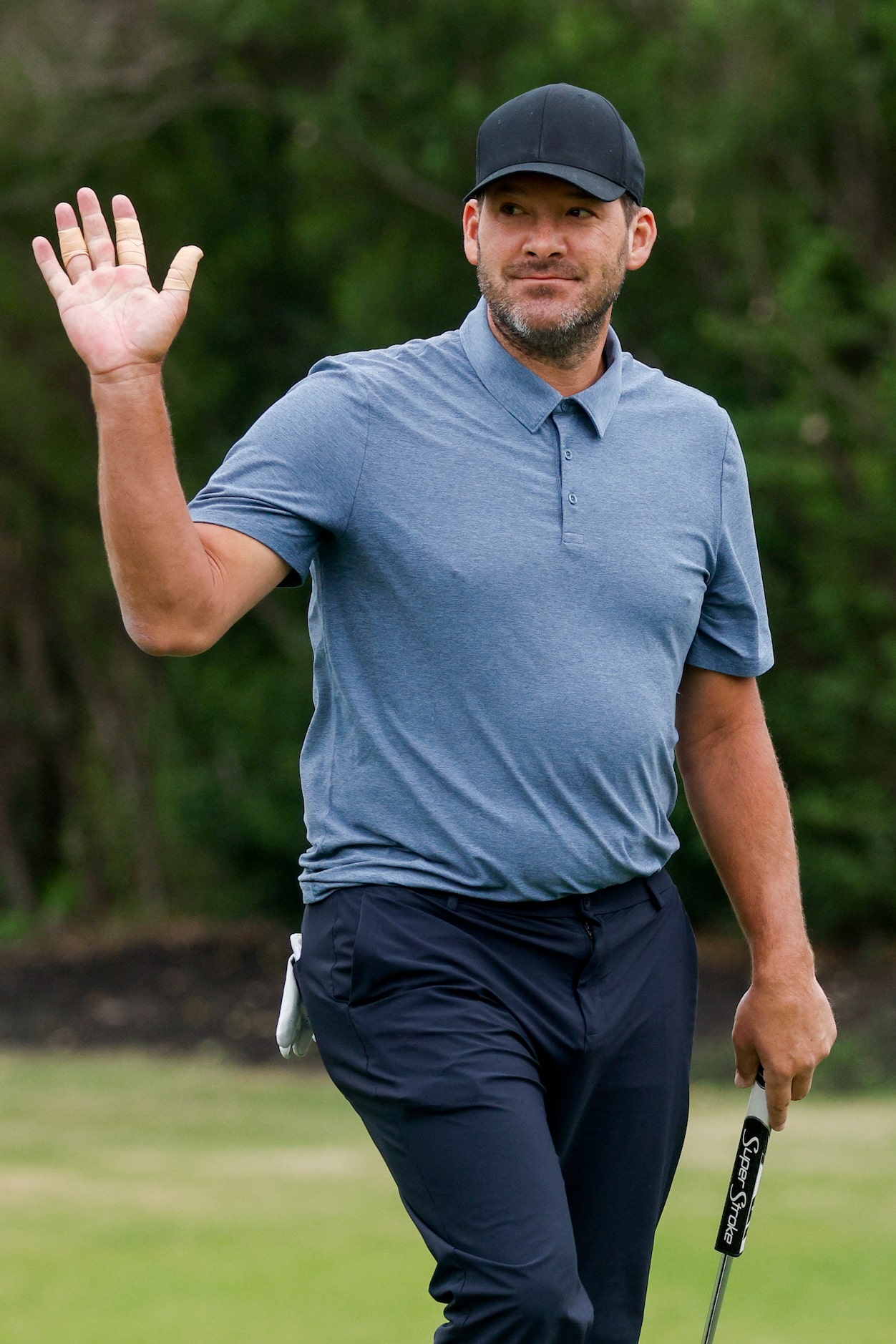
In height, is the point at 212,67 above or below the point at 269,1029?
above

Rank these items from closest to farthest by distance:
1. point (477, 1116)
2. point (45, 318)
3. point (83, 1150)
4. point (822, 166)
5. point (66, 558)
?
point (477, 1116) → point (83, 1150) → point (822, 166) → point (45, 318) → point (66, 558)

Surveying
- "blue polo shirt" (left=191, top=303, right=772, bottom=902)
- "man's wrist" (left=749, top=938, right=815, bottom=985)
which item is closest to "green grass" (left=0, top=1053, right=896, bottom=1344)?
"man's wrist" (left=749, top=938, right=815, bottom=985)

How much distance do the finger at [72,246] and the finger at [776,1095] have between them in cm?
166

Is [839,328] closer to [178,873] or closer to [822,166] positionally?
[822,166]

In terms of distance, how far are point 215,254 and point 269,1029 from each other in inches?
216

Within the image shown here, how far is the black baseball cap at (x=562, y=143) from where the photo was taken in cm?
293

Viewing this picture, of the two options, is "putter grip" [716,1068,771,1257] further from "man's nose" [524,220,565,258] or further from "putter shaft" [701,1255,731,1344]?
"man's nose" [524,220,565,258]

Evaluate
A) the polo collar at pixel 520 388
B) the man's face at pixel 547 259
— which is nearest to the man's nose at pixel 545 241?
the man's face at pixel 547 259

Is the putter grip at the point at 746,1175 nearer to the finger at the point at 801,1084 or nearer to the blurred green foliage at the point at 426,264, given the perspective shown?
the finger at the point at 801,1084

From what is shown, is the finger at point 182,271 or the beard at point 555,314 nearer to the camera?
the finger at point 182,271

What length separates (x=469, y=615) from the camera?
278cm

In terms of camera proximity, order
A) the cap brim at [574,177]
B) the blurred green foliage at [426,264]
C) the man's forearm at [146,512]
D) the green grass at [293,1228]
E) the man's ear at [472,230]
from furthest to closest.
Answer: the blurred green foliage at [426,264] → the green grass at [293,1228] → the man's ear at [472,230] → the cap brim at [574,177] → the man's forearm at [146,512]

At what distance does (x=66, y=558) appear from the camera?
49.4ft

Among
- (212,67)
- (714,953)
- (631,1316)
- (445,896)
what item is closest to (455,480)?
(445,896)
